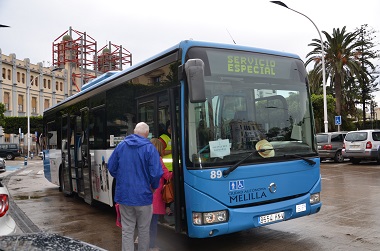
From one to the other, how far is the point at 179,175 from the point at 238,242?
1.71 meters

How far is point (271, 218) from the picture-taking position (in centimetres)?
547

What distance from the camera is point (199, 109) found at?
524 cm

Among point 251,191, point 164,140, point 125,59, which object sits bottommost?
point 251,191

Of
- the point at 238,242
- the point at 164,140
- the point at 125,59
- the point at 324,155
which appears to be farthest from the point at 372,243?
the point at 125,59

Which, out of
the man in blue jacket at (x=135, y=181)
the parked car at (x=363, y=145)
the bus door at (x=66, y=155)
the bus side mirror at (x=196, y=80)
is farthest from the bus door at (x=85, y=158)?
the parked car at (x=363, y=145)

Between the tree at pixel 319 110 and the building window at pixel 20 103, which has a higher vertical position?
the building window at pixel 20 103

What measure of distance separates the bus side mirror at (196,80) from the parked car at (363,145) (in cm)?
1671

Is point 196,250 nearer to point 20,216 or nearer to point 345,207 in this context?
point 345,207

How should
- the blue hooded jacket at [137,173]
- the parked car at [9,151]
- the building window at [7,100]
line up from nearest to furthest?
the blue hooded jacket at [137,173] < the parked car at [9,151] < the building window at [7,100]

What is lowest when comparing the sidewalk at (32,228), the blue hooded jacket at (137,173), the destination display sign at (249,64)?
the sidewalk at (32,228)

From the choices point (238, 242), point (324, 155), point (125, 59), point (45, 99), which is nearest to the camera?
point (238, 242)

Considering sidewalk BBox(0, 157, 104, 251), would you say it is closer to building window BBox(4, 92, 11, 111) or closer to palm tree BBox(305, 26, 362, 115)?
palm tree BBox(305, 26, 362, 115)

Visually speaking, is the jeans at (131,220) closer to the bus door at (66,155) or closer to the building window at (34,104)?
the bus door at (66,155)

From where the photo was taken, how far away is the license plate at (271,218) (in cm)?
539
